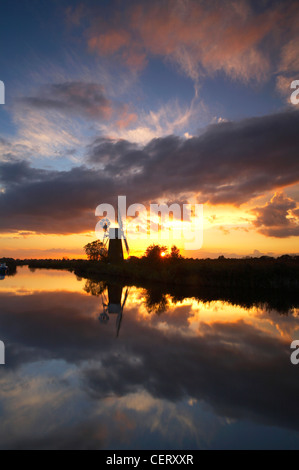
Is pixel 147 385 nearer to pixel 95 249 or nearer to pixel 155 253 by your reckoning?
pixel 155 253

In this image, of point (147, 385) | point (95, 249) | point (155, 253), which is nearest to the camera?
point (147, 385)

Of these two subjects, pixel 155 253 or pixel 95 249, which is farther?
pixel 95 249

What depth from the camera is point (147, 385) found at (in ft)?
18.7

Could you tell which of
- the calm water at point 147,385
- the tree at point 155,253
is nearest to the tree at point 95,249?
the tree at point 155,253

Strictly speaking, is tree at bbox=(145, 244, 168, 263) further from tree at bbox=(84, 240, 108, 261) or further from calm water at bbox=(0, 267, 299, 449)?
tree at bbox=(84, 240, 108, 261)

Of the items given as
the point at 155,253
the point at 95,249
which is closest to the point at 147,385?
the point at 155,253

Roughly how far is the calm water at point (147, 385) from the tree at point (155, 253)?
24.6 m

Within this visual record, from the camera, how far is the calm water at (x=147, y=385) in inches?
159

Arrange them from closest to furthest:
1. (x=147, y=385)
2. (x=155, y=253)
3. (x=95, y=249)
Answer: (x=147, y=385), (x=155, y=253), (x=95, y=249)

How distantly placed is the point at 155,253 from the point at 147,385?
31041 mm

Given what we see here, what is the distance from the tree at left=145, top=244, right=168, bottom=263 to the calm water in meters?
24.6

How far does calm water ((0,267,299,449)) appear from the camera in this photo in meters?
4.05

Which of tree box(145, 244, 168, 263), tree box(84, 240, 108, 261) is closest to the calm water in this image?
tree box(145, 244, 168, 263)

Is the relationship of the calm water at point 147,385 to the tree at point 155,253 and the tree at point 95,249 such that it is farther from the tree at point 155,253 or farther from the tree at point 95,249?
the tree at point 95,249
